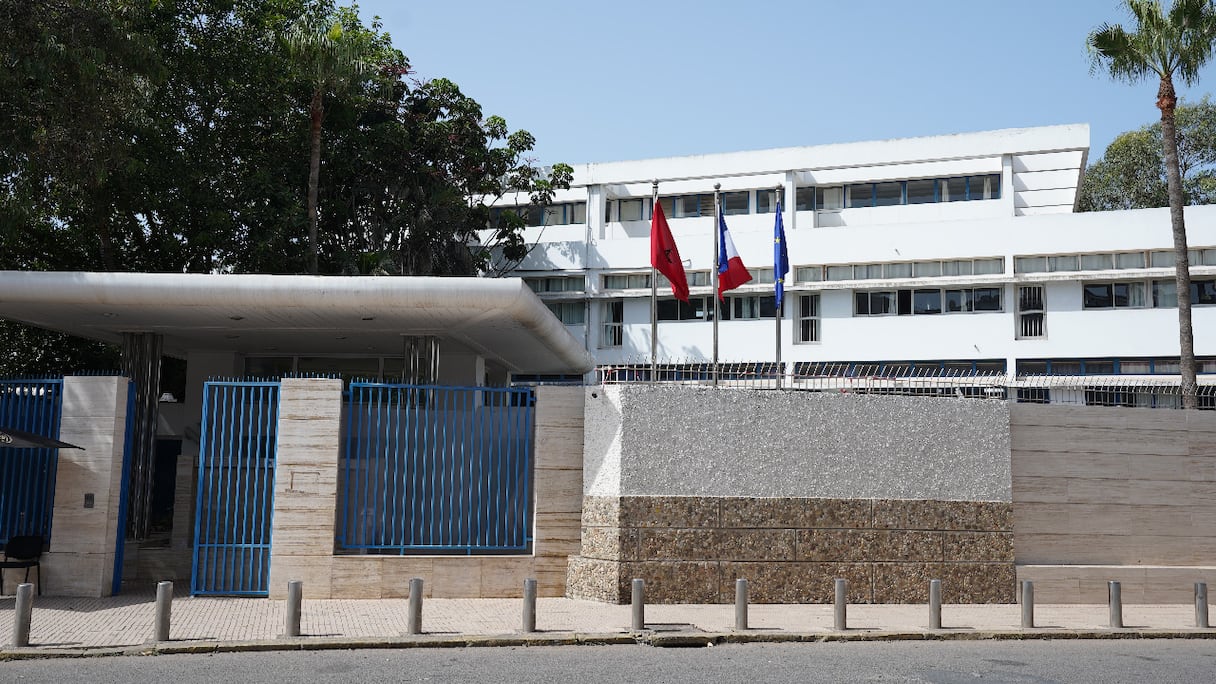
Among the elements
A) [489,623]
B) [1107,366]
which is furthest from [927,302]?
[489,623]

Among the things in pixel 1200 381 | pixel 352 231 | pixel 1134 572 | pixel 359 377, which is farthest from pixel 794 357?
pixel 1134 572

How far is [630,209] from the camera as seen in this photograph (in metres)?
41.0

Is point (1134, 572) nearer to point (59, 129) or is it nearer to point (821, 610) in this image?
point (821, 610)

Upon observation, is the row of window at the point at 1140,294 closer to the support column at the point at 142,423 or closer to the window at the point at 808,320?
the window at the point at 808,320

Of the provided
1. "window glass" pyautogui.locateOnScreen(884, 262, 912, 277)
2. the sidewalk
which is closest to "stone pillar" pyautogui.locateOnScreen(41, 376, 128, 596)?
the sidewalk

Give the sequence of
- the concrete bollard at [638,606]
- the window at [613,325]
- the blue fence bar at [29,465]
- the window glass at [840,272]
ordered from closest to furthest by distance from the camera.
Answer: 1. the concrete bollard at [638,606]
2. the blue fence bar at [29,465]
3. the window glass at [840,272]
4. the window at [613,325]

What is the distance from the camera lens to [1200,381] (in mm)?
32094

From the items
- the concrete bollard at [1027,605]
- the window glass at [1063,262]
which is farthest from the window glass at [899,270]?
the concrete bollard at [1027,605]

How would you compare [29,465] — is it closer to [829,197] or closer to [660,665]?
[660,665]

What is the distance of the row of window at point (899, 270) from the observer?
34875mm

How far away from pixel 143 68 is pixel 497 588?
42.4ft

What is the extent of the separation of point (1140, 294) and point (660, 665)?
28153 mm

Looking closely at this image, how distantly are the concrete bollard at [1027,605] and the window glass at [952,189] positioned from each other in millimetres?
26306

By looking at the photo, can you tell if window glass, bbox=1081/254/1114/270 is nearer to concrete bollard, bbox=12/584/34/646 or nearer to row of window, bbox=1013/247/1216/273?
row of window, bbox=1013/247/1216/273
